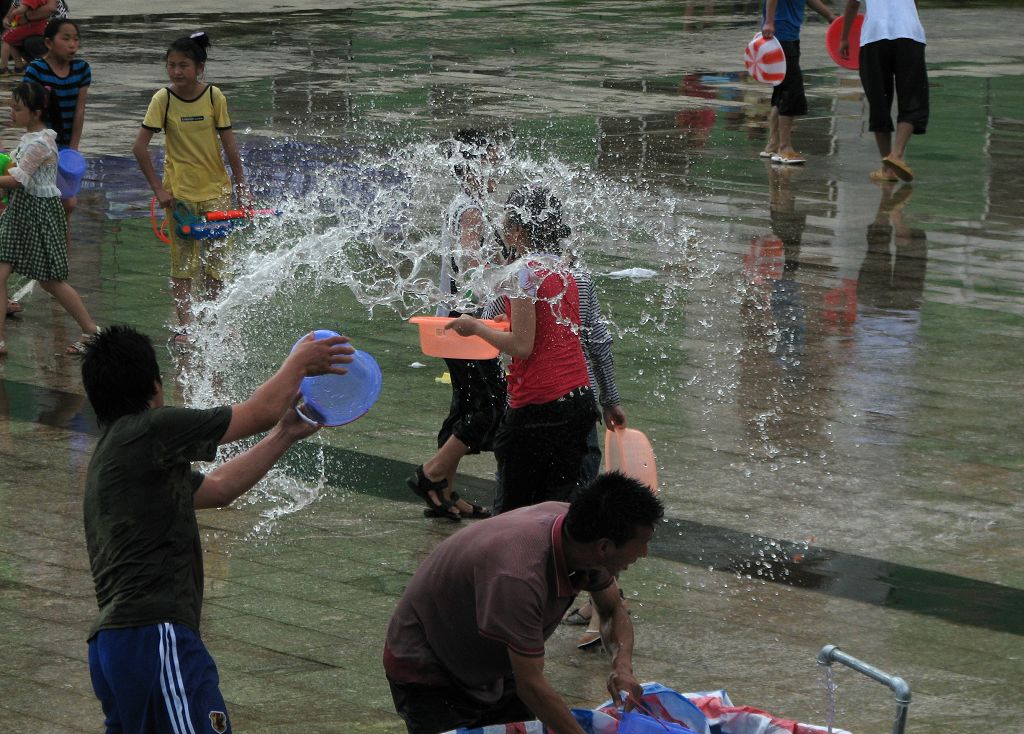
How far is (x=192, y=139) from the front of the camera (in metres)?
9.60

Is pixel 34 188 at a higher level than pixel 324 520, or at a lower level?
higher

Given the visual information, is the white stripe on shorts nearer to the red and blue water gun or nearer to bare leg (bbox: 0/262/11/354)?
the red and blue water gun

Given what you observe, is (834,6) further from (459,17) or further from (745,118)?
(745,118)

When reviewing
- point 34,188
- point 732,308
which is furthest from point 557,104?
point 34,188

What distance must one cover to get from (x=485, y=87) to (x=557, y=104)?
1.61 metres

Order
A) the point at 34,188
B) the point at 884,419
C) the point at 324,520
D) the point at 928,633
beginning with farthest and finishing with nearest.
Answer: the point at 34,188 → the point at 884,419 → the point at 324,520 → the point at 928,633

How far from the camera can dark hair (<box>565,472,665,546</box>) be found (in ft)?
12.9

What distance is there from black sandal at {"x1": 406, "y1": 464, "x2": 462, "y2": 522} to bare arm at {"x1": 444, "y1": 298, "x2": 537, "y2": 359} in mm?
1322

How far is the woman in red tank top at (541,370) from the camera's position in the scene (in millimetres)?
5816

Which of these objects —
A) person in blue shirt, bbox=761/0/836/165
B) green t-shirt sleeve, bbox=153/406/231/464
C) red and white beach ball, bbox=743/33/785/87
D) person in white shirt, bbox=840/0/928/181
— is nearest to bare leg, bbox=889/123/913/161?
person in white shirt, bbox=840/0/928/181

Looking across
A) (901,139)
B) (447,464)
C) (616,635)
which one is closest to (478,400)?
(447,464)

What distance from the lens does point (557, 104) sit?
1833 cm

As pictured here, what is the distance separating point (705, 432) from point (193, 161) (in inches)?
139

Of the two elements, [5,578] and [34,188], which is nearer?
[5,578]
